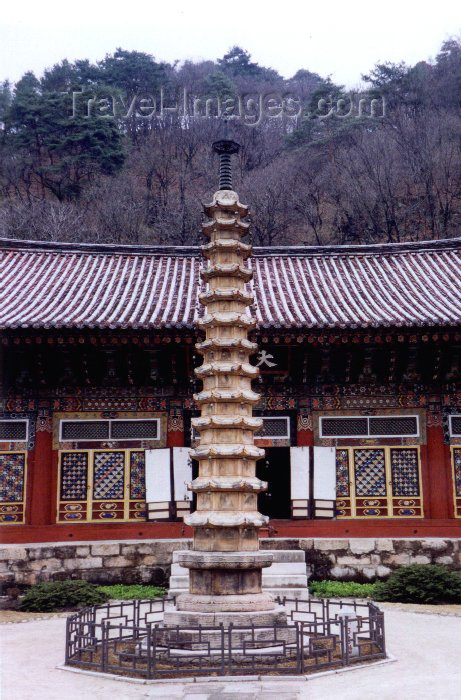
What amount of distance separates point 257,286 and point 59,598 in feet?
30.0

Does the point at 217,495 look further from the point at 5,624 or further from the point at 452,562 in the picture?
the point at 452,562

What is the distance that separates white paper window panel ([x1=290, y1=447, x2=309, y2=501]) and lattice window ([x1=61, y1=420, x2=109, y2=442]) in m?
4.29

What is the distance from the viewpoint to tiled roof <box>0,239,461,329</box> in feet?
50.5

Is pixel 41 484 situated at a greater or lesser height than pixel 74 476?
lesser

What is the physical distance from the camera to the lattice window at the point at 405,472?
15.8 meters

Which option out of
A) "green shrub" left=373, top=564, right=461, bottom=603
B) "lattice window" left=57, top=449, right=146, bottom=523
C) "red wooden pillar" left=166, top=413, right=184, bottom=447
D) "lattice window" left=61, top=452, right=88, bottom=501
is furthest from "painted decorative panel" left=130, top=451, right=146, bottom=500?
"green shrub" left=373, top=564, right=461, bottom=603

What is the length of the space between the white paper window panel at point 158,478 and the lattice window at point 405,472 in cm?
506

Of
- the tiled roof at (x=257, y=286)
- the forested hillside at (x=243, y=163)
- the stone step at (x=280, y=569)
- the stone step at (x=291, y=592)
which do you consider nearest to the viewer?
the stone step at (x=291, y=592)

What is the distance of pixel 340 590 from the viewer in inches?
548

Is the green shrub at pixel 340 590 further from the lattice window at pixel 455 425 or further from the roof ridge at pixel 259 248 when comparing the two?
the roof ridge at pixel 259 248

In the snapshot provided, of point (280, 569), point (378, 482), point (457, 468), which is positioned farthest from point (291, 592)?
point (457, 468)

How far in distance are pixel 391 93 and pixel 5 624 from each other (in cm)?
4654

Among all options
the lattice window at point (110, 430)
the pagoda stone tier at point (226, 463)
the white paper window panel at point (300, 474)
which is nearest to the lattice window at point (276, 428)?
the white paper window panel at point (300, 474)

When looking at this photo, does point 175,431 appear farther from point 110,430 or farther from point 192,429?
point 110,430
